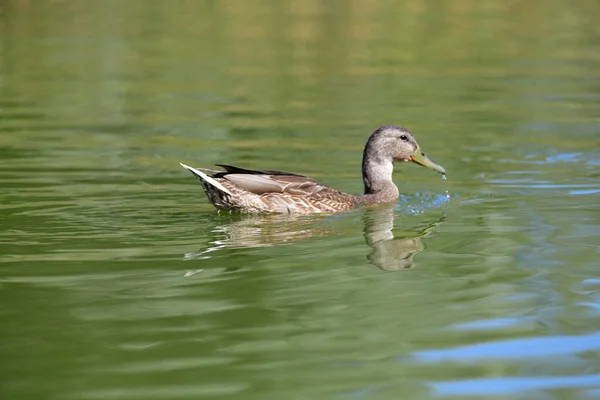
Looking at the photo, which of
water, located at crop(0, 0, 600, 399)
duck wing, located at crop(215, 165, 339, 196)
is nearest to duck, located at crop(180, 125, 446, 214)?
duck wing, located at crop(215, 165, 339, 196)

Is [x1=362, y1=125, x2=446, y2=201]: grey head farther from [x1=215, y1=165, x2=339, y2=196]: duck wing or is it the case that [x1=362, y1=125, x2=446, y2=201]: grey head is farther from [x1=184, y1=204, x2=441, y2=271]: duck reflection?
[x1=215, y1=165, x2=339, y2=196]: duck wing

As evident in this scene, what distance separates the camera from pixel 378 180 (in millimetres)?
11320

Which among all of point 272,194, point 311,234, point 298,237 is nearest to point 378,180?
point 272,194

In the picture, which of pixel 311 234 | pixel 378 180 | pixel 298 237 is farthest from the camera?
pixel 378 180

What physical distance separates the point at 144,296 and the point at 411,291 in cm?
173

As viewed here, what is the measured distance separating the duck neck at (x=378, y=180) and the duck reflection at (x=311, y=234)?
0.29 metres

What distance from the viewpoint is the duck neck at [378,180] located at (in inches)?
Answer: 439

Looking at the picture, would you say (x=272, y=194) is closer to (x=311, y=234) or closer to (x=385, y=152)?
(x=311, y=234)

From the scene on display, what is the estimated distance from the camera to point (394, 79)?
19531 millimetres

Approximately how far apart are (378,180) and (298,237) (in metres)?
2.04

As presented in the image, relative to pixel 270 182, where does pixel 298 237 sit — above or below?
below

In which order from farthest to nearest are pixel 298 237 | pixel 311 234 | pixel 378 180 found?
pixel 378 180
pixel 311 234
pixel 298 237

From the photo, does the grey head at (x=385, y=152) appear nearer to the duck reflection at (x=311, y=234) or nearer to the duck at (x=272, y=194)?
the duck at (x=272, y=194)

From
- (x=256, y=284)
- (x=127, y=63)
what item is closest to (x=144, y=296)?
(x=256, y=284)
